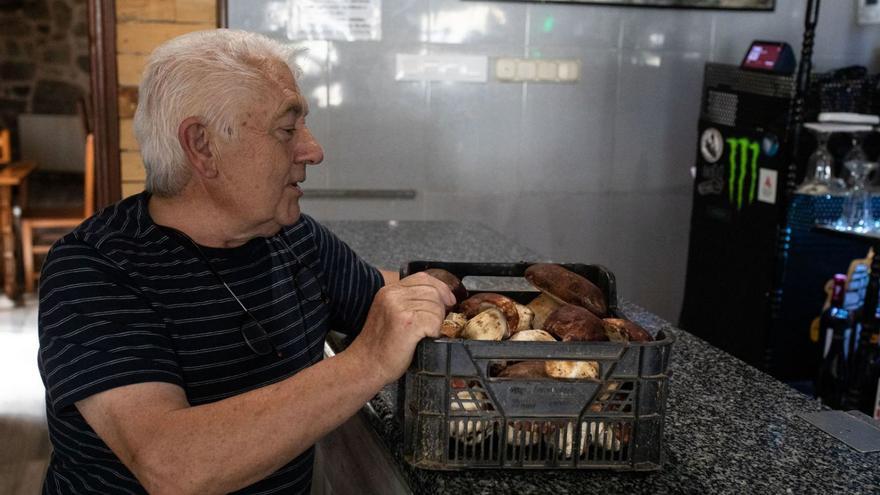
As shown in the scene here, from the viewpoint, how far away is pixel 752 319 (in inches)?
143

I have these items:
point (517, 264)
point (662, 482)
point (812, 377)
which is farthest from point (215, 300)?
point (812, 377)

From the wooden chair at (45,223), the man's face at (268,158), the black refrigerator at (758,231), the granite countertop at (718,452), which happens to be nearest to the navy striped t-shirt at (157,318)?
the man's face at (268,158)

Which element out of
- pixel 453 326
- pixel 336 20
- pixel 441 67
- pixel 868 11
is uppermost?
pixel 868 11

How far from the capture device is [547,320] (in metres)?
1.19

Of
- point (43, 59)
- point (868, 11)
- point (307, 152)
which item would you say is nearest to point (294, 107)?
point (307, 152)

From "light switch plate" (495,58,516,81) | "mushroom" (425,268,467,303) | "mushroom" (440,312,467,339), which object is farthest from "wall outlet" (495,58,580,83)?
"mushroom" (440,312,467,339)

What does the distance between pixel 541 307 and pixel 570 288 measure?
0.19 feet

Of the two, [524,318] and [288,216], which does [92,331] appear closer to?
[288,216]

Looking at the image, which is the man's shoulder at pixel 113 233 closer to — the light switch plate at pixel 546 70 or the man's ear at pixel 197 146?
the man's ear at pixel 197 146

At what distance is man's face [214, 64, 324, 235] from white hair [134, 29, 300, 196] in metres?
0.02

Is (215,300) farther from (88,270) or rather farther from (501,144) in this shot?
(501,144)

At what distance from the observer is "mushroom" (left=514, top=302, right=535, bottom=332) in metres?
1.23

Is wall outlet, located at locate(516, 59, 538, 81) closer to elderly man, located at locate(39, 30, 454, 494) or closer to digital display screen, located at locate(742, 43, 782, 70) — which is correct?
digital display screen, located at locate(742, 43, 782, 70)

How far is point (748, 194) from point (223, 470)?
2953mm
